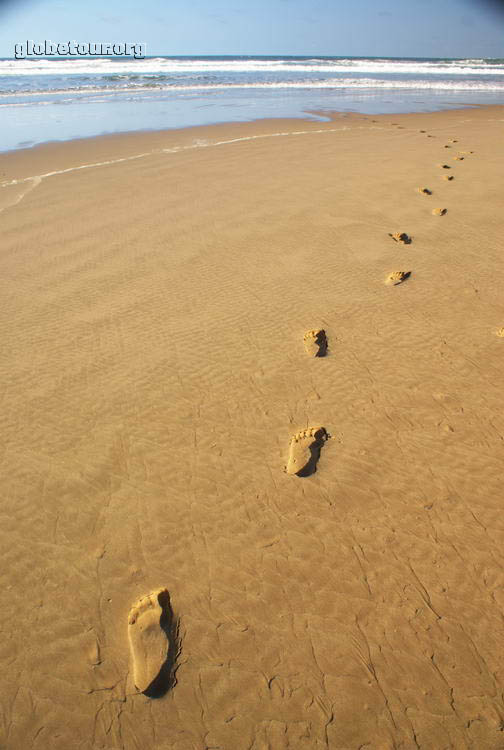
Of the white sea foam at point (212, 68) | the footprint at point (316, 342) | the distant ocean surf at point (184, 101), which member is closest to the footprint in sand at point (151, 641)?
the footprint at point (316, 342)

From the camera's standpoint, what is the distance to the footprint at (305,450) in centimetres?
255

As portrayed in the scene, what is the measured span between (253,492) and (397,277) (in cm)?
301

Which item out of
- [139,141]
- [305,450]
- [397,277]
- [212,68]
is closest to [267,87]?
[139,141]

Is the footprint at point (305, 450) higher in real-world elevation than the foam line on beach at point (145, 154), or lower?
lower

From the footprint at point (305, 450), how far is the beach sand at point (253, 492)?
0.02m

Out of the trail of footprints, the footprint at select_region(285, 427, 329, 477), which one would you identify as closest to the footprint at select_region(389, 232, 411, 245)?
the footprint at select_region(285, 427, 329, 477)

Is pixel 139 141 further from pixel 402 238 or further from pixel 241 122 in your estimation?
pixel 402 238

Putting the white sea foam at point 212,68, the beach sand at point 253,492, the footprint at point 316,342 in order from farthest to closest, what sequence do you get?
1. the white sea foam at point 212,68
2. the footprint at point 316,342
3. the beach sand at point 253,492

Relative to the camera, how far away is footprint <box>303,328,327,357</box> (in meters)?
3.49

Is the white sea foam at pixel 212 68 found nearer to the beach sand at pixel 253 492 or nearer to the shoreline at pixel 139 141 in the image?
the shoreline at pixel 139 141

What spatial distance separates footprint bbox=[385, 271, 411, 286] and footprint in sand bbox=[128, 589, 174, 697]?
→ 359 centimetres

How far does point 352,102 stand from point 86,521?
21079 millimetres

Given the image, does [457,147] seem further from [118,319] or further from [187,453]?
[187,453]

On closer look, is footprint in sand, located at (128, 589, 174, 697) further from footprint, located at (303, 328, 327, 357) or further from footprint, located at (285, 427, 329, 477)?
footprint, located at (303, 328, 327, 357)
